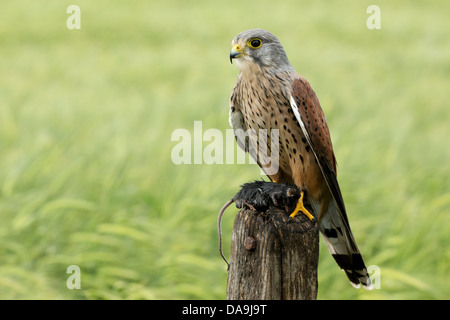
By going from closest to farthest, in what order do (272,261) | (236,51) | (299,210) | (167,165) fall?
(272,261), (299,210), (236,51), (167,165)

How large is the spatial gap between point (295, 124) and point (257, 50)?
539 millimetres

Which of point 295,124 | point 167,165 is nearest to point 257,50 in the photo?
point 295,124

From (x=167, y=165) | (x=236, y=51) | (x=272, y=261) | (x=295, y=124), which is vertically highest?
(x=167, y=165)

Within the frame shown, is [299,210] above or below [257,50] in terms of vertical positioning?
below

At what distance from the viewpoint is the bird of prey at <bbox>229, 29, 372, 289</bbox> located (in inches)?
145

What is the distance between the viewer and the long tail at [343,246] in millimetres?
3770

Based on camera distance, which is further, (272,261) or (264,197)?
(264,197)

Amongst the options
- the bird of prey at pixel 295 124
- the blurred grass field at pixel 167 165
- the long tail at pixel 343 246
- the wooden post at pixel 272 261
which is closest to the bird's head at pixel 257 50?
the bird of prey at pixel 295 124

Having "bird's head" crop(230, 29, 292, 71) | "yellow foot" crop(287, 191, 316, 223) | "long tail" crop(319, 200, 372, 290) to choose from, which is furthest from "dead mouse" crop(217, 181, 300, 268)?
"bird's head" crop(230, 29, 292, 71)

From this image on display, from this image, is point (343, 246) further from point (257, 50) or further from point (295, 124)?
point (257, 50)

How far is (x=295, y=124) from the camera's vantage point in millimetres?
3777

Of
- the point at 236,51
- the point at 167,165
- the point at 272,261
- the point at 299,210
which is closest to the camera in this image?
the point at 272,261

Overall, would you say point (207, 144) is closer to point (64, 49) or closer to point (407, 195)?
point (407, 195)

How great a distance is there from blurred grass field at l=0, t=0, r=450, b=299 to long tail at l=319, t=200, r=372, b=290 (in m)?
1.24
